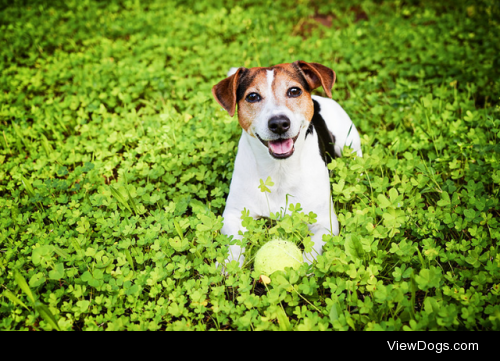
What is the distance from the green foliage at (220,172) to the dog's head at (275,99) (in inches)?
21.0

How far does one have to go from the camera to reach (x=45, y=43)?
705 cm

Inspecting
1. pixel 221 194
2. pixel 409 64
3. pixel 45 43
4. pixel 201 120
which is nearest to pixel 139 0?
pixel 45 43

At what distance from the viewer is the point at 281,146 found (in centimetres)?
325

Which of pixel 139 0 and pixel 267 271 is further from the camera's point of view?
pixel 139 0

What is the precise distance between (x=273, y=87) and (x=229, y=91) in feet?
1.51

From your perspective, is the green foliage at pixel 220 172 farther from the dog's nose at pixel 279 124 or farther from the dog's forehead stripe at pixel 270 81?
the dog's forehead stripe at pixel 270 81

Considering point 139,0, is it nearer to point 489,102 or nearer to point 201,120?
point 201,120

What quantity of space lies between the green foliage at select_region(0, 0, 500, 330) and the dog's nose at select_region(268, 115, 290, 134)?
570 millimetres

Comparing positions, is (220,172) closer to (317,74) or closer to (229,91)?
(229,91)

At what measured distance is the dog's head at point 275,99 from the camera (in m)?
3.17

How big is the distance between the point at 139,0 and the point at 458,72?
24.1ft

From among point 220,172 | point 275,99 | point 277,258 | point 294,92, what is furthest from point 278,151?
point 220,172

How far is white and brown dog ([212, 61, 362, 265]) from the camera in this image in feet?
10.9

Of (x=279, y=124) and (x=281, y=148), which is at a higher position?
(x=279, y=124)
